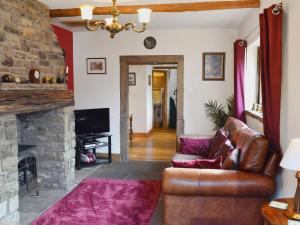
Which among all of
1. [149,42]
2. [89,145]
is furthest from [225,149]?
[149,42]

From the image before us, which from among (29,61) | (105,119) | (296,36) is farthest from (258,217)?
(105,119)

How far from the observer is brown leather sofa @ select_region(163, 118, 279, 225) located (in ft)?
9.29

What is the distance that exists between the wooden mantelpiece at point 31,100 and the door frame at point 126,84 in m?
1.77

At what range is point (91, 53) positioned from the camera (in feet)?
20.4

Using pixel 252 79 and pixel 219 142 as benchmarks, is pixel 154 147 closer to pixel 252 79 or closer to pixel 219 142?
pixel 252 79

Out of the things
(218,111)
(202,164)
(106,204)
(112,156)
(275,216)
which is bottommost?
(106,204)

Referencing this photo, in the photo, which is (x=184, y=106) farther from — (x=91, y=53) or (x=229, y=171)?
(x=229, y=171)

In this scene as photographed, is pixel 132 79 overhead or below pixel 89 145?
overhead

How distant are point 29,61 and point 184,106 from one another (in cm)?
305

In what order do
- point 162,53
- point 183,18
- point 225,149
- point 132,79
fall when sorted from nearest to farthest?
point 225,149
point 183,18
point 162,53
point 132,79

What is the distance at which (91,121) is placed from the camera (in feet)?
19.3

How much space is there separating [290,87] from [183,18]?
2.75 meters

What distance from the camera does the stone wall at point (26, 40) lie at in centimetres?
346

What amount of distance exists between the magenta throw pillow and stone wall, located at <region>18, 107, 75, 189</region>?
5.32ft
